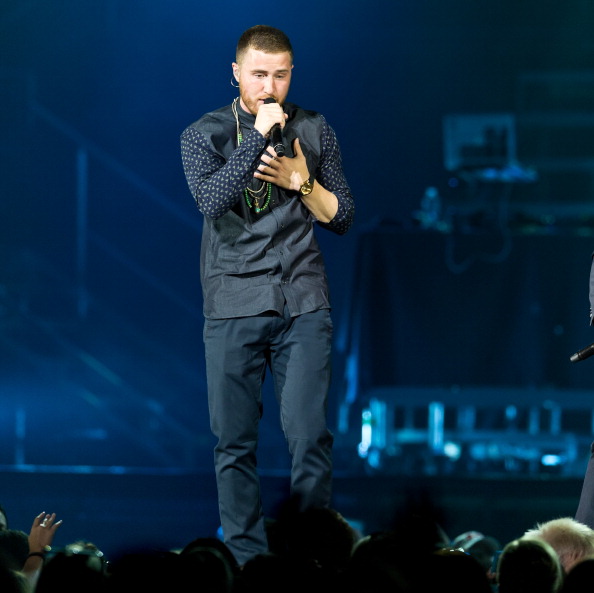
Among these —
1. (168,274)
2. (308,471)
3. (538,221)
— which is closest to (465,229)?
(538,221)

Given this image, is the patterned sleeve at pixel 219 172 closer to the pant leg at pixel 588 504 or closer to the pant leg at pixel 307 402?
the pant leg at pixel 307 402

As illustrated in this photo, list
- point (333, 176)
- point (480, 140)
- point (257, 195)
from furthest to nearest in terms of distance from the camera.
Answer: point (480, 140)
point (333, 176)
point (257, 195)

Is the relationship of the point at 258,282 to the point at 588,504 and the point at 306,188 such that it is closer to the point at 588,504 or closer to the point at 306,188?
the point at 306,188

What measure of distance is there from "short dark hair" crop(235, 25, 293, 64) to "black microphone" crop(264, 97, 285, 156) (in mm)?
129

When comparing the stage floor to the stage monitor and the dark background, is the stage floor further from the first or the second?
the stage monitor

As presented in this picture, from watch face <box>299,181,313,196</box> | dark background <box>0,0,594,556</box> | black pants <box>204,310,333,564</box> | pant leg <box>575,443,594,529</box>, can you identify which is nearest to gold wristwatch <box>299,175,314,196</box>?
watch face <box>299,181,313,196</box>

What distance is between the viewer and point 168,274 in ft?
20.0

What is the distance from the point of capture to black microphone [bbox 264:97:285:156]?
267 cm

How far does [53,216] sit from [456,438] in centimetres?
261

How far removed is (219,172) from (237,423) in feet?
2.09

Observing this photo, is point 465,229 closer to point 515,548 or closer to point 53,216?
point 53,216

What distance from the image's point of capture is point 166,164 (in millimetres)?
6070

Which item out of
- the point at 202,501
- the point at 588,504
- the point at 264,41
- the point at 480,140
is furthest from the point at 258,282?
the point at 480,140

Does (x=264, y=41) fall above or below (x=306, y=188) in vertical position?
above
